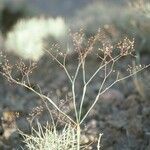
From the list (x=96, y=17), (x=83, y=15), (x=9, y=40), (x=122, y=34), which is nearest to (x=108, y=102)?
(x=122, y=34)

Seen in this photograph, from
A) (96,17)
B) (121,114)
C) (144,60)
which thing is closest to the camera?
(121,114)

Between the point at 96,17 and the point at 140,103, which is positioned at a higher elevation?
the point at 96,17

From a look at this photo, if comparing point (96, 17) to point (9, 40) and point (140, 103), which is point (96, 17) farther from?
point (140, 103)

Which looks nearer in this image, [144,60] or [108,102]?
[108,102]

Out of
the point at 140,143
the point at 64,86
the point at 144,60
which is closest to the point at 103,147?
the point at 140,143

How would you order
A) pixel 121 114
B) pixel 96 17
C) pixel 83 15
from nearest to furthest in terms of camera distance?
1. pixel 121 114
2. pixel 96 17
3. pixel 83 15

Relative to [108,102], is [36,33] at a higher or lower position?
higher

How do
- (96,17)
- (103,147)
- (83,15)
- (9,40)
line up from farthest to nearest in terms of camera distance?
(83,15)
(96,17)
(9,40)
(103,147)

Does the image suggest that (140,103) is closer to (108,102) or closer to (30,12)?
(108,102)

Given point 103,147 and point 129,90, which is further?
point 129,90
